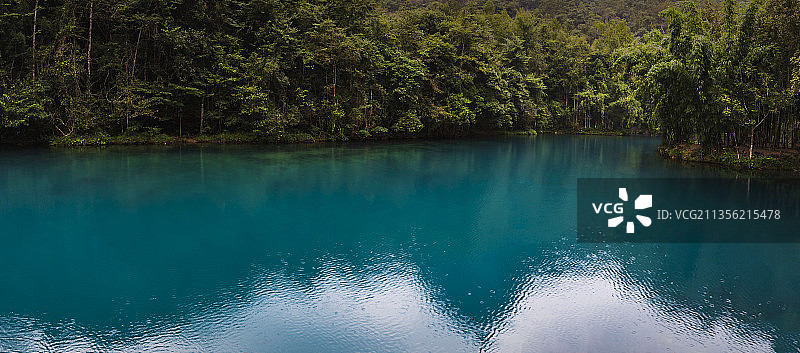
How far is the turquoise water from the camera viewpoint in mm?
5125

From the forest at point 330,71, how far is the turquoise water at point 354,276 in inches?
324

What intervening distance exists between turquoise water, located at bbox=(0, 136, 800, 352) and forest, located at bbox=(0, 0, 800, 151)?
8.23 metres

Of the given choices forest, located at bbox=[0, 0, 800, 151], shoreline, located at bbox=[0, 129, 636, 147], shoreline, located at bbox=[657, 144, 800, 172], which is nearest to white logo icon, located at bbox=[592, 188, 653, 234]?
forest, located at bbox=[0, 0, 800, 151]

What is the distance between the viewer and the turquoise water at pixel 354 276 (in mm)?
5125

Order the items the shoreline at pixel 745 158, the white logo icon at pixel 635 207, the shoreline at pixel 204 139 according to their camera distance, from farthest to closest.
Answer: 1. the shoreline at pixel 204 139
2. the shoreline at pixel 745 158
3. the white logo icon at pixel 635 207

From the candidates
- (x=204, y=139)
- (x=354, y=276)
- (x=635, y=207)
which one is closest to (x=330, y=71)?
(x=204, y=139)

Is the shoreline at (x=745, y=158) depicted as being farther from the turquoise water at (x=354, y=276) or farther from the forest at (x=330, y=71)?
the turquoise water at (x=354, y=276)

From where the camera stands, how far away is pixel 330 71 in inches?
1093

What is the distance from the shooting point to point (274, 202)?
1156 centimetres

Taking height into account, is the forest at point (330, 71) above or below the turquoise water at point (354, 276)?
above

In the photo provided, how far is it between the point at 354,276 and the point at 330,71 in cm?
2245

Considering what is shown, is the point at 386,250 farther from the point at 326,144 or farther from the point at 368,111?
the point at 368,111

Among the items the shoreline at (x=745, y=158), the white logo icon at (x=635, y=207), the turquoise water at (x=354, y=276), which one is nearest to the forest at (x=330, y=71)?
the shoreline at (x=745, y=158)

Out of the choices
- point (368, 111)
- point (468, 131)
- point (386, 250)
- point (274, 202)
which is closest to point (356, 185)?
A: point (274, 202)
